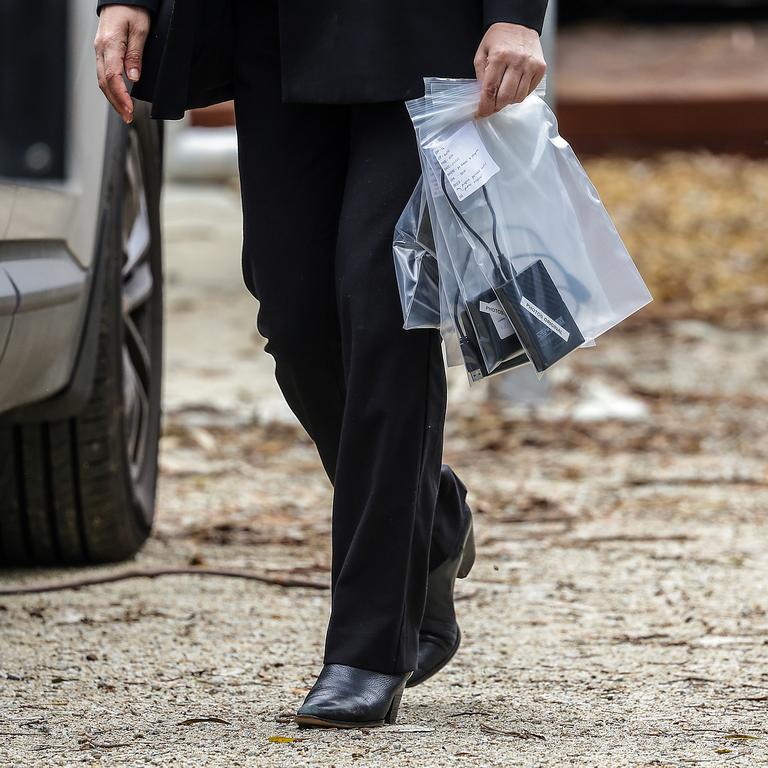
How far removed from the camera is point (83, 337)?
9.55 ft

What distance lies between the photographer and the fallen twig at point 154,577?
303cm

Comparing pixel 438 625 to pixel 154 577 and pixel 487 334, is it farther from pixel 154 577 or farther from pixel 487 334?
pixel 154 577

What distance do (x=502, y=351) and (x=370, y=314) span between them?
0.62 ft

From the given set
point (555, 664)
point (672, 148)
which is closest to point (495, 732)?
point (555, 664)

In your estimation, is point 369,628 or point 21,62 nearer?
point 369,628

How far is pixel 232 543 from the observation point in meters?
3.57

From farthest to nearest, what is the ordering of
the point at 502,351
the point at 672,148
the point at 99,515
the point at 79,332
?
the point at 672,148 < the point at 99,515 < the point at 79,332 < the point at 502,351

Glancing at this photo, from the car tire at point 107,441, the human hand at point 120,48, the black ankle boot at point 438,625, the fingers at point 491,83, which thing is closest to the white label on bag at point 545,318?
the fingers at point 491,83

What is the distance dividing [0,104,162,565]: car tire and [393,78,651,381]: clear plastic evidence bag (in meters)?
1.06

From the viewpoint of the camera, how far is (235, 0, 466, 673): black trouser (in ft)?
6.91

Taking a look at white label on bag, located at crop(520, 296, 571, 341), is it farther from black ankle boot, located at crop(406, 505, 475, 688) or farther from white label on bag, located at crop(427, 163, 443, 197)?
black ankle boot, located at crop(406, 505, 475, 688)

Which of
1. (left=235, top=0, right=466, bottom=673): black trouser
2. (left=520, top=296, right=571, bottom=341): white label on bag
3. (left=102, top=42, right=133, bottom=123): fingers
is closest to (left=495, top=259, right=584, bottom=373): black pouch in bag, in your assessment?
(left=520, top=296, right=571, bottom=341): white label on bag

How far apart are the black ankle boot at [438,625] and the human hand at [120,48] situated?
33.4 inches

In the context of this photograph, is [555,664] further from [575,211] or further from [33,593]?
[33,593]
